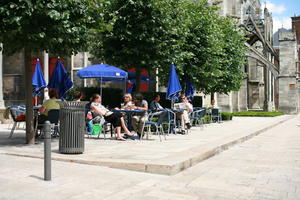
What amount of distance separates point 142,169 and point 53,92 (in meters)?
4.79

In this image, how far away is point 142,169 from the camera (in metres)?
6.31

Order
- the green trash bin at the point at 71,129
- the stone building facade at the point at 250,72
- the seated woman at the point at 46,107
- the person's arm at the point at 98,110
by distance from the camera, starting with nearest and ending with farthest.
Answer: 1. the green trash bin at the point at 71,129
2. the seated woman at the point at 46,107
3. the person's arm at the point at 98,110
4. the stone building facade at the point at 250,72

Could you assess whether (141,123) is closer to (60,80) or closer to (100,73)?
(60,80)

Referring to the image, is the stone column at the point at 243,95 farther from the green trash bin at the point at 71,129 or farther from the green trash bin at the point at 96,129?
the green trash bin at the point at 71,129

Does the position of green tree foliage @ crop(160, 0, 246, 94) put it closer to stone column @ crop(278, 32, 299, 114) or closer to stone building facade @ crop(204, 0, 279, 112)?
stone building facade @ crop(204, 0, 279, 112)

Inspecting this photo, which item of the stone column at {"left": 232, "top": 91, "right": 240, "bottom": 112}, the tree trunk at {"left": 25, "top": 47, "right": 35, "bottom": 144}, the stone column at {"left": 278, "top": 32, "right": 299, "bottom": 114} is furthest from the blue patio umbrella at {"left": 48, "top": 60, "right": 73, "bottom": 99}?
the stone column at {"left": 278, "top": 32, "right": 299, "bottom": 114}

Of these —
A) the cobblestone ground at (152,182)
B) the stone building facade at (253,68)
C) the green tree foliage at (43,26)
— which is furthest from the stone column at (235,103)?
the cobblestone ground at (152,182)

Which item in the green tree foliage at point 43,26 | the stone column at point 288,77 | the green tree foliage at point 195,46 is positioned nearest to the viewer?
the green tree foliage at point 43,26

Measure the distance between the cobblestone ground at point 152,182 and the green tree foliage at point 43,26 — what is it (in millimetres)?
2697

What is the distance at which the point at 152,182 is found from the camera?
18.1ft

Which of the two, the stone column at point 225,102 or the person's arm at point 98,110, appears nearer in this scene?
the person's arm at point 98,110

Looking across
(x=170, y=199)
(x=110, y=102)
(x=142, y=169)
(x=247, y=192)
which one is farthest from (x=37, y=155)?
(x=110, y=102)

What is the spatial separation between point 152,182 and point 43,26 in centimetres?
473

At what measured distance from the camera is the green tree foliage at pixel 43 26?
7547 millimetres
